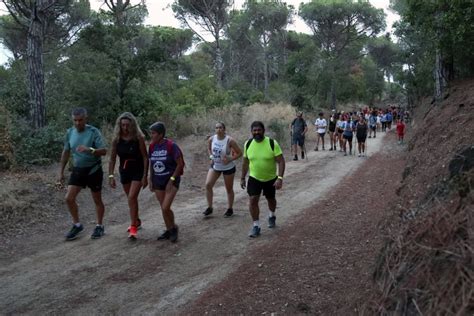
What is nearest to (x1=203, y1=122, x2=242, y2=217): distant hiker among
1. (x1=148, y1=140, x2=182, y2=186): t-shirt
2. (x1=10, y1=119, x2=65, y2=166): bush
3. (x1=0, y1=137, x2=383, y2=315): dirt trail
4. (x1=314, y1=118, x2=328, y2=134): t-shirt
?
(x1=0, y1=137, x2=383, y2=315): dirt trail

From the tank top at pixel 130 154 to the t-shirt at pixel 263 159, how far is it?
1.64 metres

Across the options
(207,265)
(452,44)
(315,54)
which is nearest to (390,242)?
(207,265)

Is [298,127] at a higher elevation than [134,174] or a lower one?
higher

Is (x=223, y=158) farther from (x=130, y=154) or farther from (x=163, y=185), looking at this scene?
(x=130, y=154)

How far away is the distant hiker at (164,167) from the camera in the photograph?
246 inches

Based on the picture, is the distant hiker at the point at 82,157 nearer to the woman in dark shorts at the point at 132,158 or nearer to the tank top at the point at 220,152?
the woman in dark shorts at the point at 132,158

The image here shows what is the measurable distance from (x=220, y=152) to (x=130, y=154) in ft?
6.21

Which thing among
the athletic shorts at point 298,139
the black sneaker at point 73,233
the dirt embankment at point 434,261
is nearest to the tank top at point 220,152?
the black sneaker at point 73,233

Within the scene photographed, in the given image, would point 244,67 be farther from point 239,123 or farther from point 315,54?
point 239,123

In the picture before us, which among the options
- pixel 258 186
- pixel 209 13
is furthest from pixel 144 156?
pixel 209 13

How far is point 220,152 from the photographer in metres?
7.86

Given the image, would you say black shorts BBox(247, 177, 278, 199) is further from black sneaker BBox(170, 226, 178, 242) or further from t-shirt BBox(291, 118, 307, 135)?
t-shirt BBox(291, 118, 307, 135)

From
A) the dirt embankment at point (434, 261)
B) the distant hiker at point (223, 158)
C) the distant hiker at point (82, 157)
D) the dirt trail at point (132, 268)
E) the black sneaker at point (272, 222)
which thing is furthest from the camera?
the distant hiker at point (223, 158)

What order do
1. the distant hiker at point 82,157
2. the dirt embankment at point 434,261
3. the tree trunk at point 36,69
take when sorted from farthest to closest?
the tree trunk at point 36,69 → the distant hiker at point 82,157 → the dirt embankment at point 434,261
